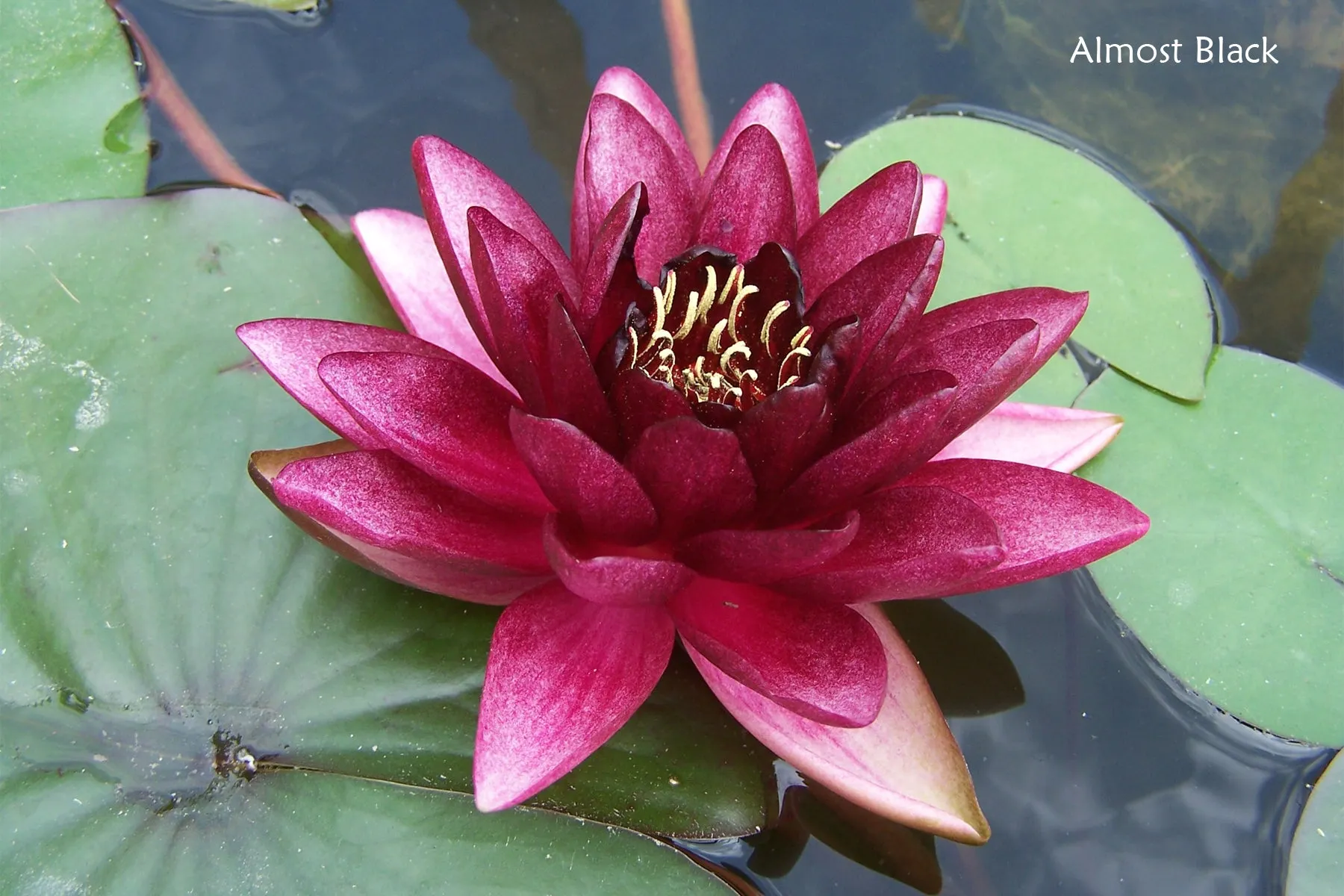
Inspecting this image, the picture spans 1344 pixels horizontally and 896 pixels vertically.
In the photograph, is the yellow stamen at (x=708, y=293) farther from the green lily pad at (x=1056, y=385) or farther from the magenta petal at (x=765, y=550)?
the green lily pad at (x=1056, y=385)

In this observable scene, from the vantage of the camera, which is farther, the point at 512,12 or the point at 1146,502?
the point at 512,12

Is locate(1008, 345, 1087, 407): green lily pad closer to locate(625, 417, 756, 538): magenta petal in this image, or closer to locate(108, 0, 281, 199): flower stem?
locate(625, 417, 756, 538): magenta petal

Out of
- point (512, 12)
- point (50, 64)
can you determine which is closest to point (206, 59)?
point (50, 64)

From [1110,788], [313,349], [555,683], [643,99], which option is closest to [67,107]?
[313,349]

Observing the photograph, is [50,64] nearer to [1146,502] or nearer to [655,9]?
[655,9]

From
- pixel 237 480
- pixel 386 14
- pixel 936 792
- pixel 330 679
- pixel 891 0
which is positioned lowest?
pixel 330 679

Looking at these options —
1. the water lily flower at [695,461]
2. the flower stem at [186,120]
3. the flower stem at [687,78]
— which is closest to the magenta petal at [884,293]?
the water lily flower at [695,461]
